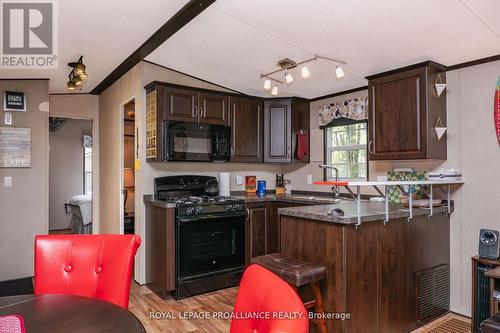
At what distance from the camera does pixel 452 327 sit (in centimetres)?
280

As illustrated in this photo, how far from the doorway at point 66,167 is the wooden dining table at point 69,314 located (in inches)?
262

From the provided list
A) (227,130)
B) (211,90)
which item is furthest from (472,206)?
(211,90)

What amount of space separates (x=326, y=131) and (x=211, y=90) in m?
1.57

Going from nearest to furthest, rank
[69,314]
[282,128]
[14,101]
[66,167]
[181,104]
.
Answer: [69,314] → [181,104] → [14,101] → [282,128] → [66,167]

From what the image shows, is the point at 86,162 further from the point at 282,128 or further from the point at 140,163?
the point at 282,128

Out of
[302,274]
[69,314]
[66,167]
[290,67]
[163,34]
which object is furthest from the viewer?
[66,167]

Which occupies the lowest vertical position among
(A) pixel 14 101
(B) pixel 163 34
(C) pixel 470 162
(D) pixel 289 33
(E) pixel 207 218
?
(E) pixel 207 218

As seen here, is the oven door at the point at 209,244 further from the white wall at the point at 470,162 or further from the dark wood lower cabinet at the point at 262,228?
the white wall at the point at 470,162

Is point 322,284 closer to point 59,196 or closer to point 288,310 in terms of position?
point 288,310

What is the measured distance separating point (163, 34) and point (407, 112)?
7.57ft

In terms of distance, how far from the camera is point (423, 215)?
2.86 meters

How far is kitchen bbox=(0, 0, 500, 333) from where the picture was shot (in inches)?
95.4

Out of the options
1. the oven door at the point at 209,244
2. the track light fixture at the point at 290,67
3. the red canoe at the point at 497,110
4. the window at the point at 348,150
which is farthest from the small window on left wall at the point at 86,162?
the red canoe at the point at 497,110

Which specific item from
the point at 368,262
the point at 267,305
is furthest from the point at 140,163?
the point at 267,305
